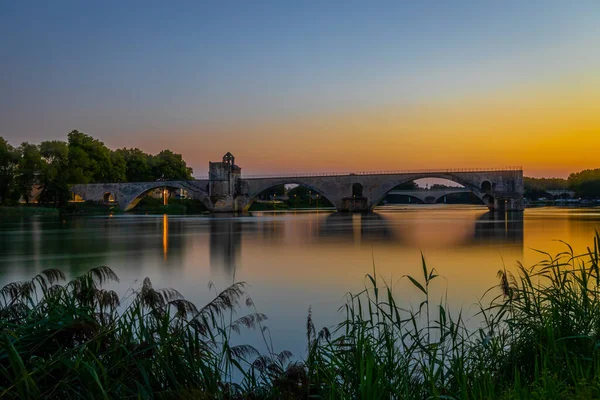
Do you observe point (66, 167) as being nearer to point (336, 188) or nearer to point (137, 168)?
point (137, 168)

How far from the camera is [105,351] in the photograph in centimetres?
427

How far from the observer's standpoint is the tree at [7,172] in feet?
189

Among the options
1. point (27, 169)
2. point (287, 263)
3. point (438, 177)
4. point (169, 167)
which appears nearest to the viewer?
point (287, 263)

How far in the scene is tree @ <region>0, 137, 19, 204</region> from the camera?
189 feet

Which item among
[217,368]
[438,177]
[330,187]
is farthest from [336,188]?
[217,368]

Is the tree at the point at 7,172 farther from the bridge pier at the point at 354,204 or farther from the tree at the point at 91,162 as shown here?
the bridge pier at the point at 354,204

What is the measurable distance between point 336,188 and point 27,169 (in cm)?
3735

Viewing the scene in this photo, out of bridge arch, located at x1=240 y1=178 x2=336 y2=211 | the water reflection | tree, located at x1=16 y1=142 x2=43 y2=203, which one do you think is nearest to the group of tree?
tree, located at x1=16 y1=142 x2=43 y2=203

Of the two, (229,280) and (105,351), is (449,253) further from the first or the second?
(105,351)

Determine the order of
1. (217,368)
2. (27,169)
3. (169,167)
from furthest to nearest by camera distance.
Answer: (169,167) → (27,169) → (217,368)

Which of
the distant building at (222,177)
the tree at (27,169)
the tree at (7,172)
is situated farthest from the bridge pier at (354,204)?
the tree at (7,172)

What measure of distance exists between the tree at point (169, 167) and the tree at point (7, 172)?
36.5 metres

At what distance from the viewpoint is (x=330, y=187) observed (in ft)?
249

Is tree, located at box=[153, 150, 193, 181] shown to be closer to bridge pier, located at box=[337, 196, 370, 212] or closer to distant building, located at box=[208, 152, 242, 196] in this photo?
distant building, located at box=[208, 152, 242, 196]
